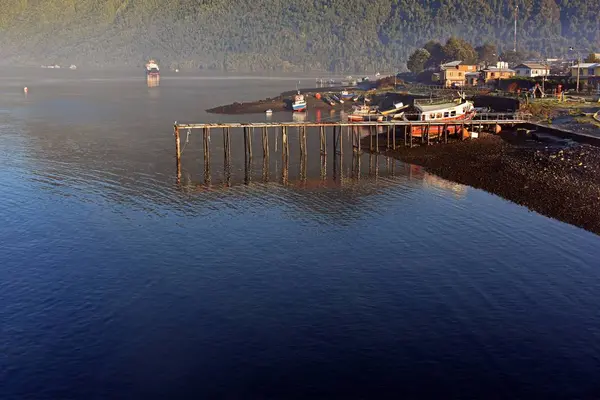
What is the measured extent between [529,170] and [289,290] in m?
35.3

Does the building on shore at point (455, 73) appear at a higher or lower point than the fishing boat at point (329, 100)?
higher

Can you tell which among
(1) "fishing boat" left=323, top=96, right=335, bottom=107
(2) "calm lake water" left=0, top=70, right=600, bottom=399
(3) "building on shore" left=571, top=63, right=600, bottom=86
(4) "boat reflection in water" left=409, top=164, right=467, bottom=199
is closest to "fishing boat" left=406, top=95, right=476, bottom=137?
(4) "boat reflection in water" left=409, top=164, right=467, bottom=199

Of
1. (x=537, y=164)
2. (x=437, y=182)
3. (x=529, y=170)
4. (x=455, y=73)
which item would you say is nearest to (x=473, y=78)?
(x=455, y=73)

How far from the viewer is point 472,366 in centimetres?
2997

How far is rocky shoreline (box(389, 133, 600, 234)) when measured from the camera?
174 ft

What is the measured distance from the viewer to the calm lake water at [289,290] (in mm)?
29203

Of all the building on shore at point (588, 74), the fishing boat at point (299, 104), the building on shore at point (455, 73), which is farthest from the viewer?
the building on shore at point (455, 73)

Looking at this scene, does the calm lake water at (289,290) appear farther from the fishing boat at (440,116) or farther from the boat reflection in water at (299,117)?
the boat reflection in water at (299,117)

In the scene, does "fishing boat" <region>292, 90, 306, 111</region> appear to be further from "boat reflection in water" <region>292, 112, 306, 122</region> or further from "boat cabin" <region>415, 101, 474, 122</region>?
"boat cabin" <region>415, 101, 474, 122</region>

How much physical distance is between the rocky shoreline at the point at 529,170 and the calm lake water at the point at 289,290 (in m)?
2.34

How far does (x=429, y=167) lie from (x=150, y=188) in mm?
31170

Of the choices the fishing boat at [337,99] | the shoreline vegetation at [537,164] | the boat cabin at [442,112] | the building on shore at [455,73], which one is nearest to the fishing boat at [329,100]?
the fishing boat at [337,99]

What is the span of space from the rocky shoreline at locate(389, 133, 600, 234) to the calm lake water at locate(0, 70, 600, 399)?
7.67ft

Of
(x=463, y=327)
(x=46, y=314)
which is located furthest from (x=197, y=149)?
(x=463, y=327)
